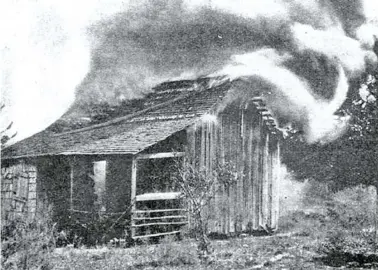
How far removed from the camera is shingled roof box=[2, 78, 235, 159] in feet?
45.5

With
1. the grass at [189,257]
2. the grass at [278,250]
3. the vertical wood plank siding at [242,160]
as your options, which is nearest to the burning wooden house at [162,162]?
the vertical wood plank siding at [242,160]

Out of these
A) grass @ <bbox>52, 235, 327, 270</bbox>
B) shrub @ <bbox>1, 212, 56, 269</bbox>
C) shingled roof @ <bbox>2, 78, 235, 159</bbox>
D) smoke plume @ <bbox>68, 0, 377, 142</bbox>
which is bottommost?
grass @ <bbox>52, 235, 327, 270</bbox>

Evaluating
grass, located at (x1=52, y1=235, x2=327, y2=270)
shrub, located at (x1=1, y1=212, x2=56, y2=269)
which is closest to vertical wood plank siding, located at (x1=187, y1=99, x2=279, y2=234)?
grass, located at (x1=52, y1=235, x2=327, y2=270)

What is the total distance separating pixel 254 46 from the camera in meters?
14.8

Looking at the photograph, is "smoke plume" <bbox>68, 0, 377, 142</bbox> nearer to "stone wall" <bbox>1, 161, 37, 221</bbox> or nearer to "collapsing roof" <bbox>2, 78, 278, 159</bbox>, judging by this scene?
"collapsing roof" <bbox>2, 78, 278, 159</bbox>

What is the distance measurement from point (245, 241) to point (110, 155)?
459 centimetres

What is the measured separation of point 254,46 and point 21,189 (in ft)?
28.7

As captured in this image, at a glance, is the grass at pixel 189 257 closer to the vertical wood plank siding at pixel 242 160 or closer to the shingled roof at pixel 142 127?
the vertical wood plank siding at pixel 242 160

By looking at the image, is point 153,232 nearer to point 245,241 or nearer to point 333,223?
point 245,241

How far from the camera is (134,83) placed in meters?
17.6

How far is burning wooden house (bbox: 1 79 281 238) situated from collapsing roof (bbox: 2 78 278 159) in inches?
1.5

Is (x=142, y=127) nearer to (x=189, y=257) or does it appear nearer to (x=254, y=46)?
(x=254, y=46)

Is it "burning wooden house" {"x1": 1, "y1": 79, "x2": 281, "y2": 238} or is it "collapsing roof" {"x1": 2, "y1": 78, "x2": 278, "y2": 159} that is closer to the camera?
"collapsing roof" {"x1": 2, "y1": 78, "x2": 278, "y2": 159}

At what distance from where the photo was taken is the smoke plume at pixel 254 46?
44.3 feet
